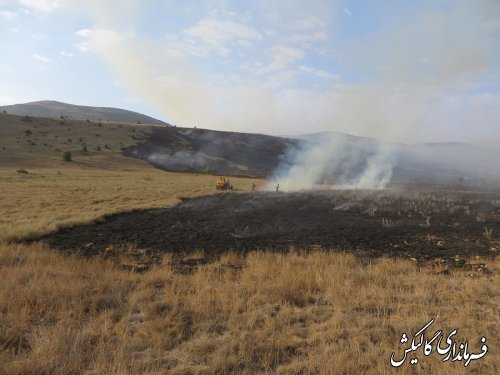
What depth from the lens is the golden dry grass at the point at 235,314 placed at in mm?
5129

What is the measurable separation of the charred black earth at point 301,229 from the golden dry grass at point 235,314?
251cm

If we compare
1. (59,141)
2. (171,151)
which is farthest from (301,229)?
(171,151)

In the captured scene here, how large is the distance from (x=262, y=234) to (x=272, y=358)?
39.1 feet

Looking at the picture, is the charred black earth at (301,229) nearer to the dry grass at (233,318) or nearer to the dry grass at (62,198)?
the dry grass at (62,198)

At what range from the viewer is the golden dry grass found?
5.13 meters

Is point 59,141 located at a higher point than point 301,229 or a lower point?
higher

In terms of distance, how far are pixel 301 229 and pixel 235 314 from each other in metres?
11.8

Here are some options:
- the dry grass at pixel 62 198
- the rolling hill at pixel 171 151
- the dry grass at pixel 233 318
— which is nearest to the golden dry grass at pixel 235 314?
the dry grass at pixel 233 318

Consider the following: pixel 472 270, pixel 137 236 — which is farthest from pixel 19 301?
pixel 472 270

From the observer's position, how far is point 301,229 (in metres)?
18.4

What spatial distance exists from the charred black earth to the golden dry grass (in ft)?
8.23

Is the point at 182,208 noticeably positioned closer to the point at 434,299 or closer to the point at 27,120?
the point at 434,299

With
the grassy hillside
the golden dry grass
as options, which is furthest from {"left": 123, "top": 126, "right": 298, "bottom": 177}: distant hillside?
the golden dry grass

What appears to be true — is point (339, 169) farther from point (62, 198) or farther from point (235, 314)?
point (235, 314)
